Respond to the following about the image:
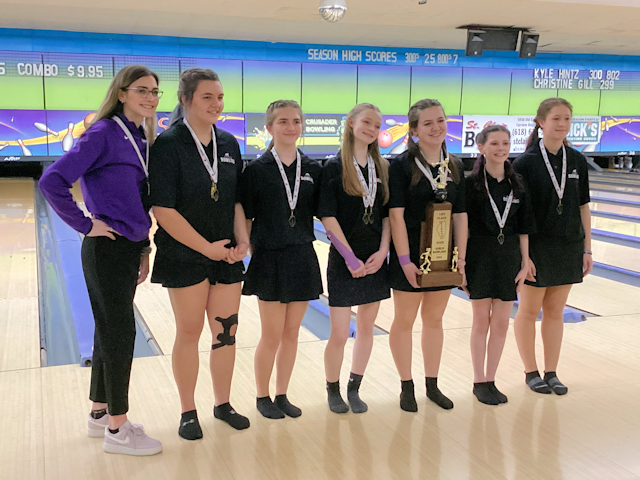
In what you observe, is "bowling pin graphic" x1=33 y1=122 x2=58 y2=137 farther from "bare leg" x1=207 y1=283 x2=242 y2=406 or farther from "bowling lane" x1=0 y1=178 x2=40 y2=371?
"bare leg" x1=207 y1=283 x2=242 y2=406

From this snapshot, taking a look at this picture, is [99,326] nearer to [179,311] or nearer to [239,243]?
[179,311]

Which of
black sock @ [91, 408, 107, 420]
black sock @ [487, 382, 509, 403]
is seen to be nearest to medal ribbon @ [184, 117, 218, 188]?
black sock @ [91, 408, 107, 420]

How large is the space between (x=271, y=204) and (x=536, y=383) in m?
1.43

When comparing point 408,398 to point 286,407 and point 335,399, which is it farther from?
point 286,407

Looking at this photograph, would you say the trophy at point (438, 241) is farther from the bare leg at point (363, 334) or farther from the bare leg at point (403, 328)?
the bare leg at point (363, 334)

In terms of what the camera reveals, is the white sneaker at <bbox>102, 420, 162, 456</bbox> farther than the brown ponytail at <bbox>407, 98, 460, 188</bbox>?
No

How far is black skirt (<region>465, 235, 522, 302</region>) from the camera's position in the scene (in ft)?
8.27

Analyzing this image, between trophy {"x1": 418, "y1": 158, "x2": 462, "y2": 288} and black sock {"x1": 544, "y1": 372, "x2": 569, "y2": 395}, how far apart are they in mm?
734

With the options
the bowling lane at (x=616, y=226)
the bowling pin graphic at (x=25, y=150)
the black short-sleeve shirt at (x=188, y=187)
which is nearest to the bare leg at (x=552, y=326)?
the black short-sleeve shirt at (x=188, y=187)

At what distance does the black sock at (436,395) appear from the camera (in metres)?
2.51

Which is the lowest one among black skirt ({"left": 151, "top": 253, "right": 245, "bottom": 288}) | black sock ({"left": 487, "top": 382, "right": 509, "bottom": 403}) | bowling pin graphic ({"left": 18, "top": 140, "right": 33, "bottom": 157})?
black sock ({"left": 487, "top": 382, "right": 509, "bottom": 403})

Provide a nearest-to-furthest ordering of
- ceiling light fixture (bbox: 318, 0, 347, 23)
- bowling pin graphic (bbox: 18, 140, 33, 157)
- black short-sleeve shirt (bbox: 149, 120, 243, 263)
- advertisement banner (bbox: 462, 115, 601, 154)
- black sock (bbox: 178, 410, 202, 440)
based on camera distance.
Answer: black short-sleeve shirt (bbox: 149, 120, 243, 263), black sock (bbox: 178, 410, 202, 440), ceiling light fixture (bbox: 318, 0, 347, 23), bowling pin graphic (bbox: 18, 140, 33, 157), advertisement banner (bbox: 462, 115, 601, 154)

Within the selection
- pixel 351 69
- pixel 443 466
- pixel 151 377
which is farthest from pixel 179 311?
pixel 351 69

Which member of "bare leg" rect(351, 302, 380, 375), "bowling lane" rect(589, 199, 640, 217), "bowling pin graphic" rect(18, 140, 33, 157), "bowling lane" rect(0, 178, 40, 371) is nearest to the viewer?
"bare leg" rect(351, 302, 380, 375)
